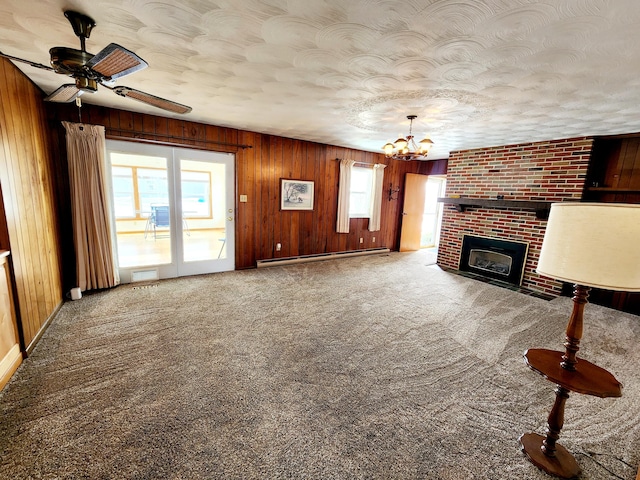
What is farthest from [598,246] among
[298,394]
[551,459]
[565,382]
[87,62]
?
[87,62]

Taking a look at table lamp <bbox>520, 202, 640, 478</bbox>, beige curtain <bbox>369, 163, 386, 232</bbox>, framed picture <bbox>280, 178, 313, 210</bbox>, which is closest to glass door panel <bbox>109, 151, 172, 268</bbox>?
framed picture <bbox>280, 178, 313, 210</bbox>

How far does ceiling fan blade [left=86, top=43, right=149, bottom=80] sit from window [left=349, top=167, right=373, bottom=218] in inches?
193

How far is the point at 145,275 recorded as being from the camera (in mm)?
4016

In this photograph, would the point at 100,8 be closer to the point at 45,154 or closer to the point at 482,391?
the point at 45,154

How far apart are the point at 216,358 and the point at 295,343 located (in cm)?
69

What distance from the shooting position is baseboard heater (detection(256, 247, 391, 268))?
508 centimetres

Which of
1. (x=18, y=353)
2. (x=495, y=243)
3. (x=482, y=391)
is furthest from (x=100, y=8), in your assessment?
(x=495, y=243)

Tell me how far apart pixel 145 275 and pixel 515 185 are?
6.13m

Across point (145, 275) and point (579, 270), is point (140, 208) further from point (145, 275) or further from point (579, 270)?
point (579, 270)

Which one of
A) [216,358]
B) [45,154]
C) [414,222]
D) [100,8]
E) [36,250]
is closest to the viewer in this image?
[100,8]

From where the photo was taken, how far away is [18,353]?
214 cm

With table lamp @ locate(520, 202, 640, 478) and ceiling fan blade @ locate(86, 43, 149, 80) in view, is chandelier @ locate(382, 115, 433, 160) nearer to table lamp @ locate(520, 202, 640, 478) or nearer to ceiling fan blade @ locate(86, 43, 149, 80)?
table lamp @ locate(520, 202, 640, 478)

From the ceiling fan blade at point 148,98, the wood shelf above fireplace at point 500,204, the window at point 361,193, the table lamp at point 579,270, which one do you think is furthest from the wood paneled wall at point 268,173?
the table lamp at point 579,270

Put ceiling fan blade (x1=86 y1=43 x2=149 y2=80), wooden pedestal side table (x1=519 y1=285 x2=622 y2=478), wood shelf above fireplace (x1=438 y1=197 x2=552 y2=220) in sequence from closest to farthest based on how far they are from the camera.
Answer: wooden pedestal side table (x1=519 y1=285 x2=622 y2=478), ceiling fan blade (x1=86 y1=43 x2=149 y2=80), wood shelf above fireplace (x1=438 y1=197 x2=552 y2=220)
